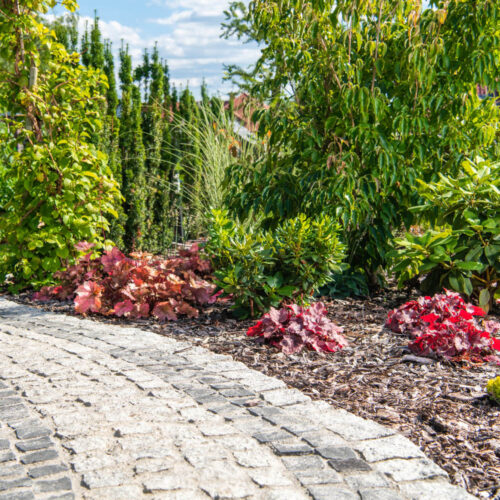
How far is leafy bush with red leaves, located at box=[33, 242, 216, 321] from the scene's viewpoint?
13.1ft

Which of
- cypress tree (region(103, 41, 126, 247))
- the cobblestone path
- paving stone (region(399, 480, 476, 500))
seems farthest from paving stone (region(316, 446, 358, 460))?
cypress tree (region(103, 41, 126, 247))

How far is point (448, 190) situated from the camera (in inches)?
153

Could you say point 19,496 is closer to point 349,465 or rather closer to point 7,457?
point 7,457

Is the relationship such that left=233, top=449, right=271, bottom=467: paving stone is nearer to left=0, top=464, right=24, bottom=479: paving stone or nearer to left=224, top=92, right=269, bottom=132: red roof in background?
left=0, top=464, right=24, bottom=479: paving stone

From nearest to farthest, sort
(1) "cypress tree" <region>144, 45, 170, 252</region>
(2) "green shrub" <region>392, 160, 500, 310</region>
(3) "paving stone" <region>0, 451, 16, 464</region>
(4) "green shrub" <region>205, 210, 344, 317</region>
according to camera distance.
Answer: (3) "paving stone" <region>0, 451, 16, 464</region>
(4) "green shrub" <region>205, 210, 344, 317</region>
(2) "green shrub" <region>392, 160, 500, 310</region>
(1) "cypress tree" <region>144, 45, 170, 252</region>

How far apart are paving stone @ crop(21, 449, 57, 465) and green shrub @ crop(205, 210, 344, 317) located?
177 centimetres

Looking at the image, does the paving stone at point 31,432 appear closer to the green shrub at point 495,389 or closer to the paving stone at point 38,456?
the paving stone at point 38,456

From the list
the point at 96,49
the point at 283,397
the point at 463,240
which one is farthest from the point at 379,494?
the point at 96,49

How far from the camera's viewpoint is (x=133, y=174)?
7.31 metres

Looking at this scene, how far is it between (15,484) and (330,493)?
975 millimetres

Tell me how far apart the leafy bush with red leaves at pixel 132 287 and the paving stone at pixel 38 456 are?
6.59ft

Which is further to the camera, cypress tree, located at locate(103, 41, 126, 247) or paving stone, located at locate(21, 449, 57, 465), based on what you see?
cypress tree, located at locate(103, 41, 126, 247)

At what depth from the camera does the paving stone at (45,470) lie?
1756 mm

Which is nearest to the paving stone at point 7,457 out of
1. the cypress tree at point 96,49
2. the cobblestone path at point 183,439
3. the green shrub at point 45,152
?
the cobblestone path at point 183,439
